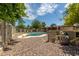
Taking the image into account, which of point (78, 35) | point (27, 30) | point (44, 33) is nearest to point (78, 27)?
point (78, 35)

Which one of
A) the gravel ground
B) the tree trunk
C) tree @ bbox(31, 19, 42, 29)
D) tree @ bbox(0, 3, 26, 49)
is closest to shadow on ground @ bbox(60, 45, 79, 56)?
the gravel ground

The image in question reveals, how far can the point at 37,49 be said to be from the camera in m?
6.33

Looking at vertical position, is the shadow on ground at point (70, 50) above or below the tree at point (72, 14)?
below

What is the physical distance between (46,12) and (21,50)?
1.23 meters

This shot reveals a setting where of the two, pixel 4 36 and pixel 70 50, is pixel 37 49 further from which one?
pixel 4 36

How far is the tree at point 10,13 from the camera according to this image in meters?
6.29

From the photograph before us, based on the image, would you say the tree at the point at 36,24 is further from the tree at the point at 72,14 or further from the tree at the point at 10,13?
the tree at the point at 72,14

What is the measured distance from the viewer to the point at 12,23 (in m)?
6.46

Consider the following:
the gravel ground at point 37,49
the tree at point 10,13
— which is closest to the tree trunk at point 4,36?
the tree at point 10,13

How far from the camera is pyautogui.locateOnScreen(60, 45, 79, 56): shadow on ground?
246 inches

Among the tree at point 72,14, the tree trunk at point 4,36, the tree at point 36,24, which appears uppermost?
the tree at point 72,14

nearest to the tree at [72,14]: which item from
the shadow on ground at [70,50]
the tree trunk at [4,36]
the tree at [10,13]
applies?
the shadow on ground at [70,50]

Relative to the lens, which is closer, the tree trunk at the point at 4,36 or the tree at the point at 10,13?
the tree at the point at 10,13

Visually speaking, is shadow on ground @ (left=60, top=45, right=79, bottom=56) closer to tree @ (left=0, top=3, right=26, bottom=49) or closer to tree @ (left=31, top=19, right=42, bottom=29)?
tree @ (left=31, top=19, right=42, bottom=29)
